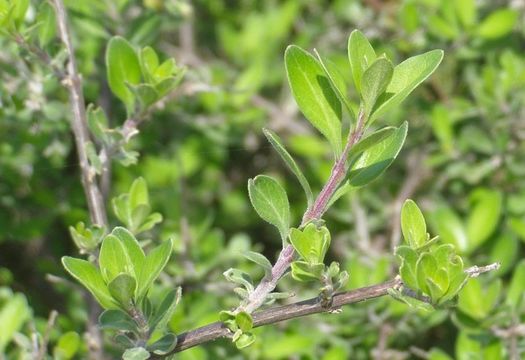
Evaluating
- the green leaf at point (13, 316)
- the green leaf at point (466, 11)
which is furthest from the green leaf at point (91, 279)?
the green leaf at point (466, 11)

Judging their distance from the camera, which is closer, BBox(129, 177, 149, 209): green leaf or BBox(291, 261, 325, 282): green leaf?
BBox(291, 261, 325, 282): green leaf

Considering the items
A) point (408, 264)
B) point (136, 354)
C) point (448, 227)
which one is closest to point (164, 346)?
point (136, 354)

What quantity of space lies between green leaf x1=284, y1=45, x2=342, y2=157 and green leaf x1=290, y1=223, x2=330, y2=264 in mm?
133

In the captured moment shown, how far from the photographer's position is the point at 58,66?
1489mm

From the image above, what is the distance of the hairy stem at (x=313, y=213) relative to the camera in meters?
1.11

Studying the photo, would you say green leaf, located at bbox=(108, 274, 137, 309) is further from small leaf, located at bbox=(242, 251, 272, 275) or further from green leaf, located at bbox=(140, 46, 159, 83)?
green leaf, located at bbox=(140, 46, 159, 83)

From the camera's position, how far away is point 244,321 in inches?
42.9

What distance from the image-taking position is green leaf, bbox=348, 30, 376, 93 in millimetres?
1102

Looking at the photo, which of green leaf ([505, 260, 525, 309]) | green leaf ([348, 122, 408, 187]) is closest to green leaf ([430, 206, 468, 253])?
green leaf ([505, 260, 525, 309])

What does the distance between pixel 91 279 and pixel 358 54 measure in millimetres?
467

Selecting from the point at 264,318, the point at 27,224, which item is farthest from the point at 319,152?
the point at 264,318

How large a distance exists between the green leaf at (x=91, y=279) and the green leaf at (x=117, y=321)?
12 millimetres

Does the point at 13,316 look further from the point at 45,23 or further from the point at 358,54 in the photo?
the point at 358,54

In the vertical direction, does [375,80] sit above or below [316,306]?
above
